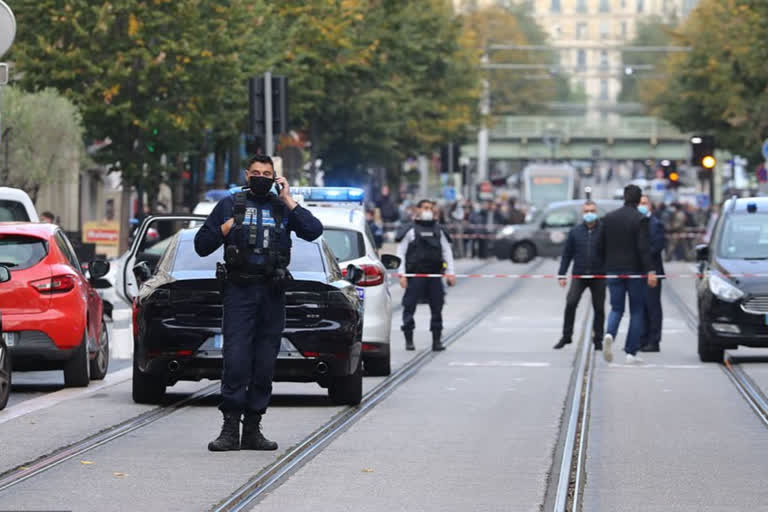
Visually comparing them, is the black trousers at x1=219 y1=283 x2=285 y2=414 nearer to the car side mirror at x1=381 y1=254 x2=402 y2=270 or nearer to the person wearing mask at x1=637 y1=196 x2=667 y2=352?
the car side mirror at x1=381 y1=254 x2=402 y2=270

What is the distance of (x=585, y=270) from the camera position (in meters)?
23.6

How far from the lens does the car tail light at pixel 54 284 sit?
670 inches

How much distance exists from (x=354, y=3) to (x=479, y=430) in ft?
124

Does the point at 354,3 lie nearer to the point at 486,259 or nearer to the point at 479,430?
the point at 486,259

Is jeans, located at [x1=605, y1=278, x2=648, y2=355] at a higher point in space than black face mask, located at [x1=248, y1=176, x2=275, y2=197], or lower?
lower

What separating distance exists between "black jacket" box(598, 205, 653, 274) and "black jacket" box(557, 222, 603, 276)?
A: 2.10 metres

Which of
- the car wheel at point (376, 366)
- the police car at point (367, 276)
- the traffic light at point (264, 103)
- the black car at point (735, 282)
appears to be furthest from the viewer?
the traffic light at point (264, 103)

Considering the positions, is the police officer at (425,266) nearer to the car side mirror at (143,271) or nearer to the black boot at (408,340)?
the black boot at (408,340)

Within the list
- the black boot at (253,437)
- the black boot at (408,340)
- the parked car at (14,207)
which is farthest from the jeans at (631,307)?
the black boot at (253,437)

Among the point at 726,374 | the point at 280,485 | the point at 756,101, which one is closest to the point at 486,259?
the point at 756,101

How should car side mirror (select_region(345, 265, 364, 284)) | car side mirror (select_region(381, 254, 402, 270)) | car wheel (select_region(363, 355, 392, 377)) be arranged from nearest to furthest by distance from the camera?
car side mirror (select_region(345, 265, 364, 284)) < car wheel (select_region(363, 355, 392, 377)) < car side mirror (select_region(381, 254, 402, 270))

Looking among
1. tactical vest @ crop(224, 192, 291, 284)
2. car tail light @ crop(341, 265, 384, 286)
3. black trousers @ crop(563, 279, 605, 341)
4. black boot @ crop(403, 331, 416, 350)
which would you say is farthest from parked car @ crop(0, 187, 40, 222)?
tactical vest @ crop(224, 192, 291, 284)

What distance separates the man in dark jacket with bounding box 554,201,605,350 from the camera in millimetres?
23438

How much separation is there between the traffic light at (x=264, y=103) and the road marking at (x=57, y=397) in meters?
7.96
